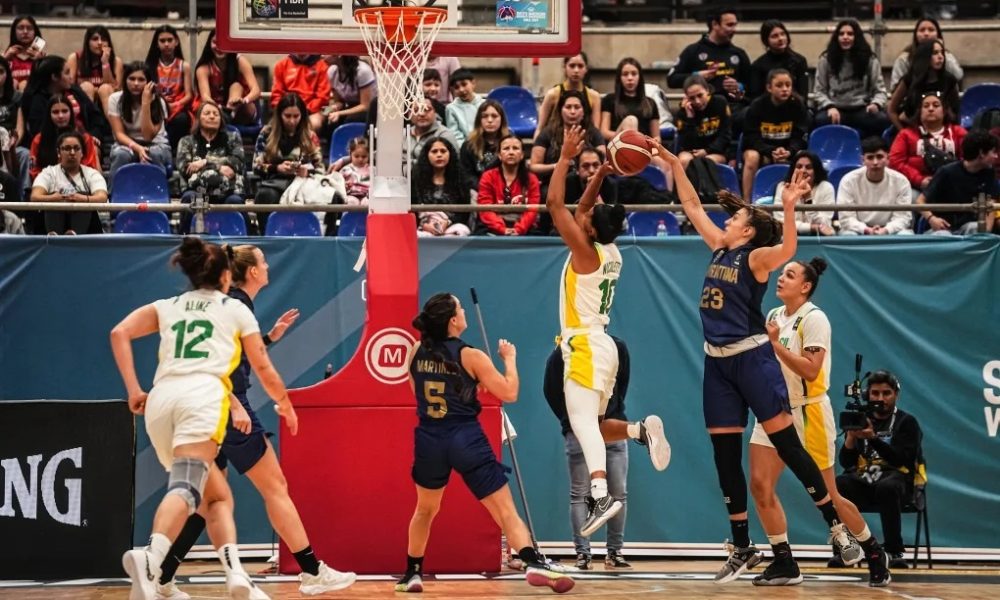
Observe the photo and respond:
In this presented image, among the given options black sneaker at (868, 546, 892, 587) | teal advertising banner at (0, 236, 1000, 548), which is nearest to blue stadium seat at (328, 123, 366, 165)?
teal advertising banner at (0, 236, 1000, 548)

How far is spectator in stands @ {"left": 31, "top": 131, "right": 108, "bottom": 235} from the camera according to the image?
1229 cm

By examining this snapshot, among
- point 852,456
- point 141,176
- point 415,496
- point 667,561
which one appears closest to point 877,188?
point 852,456

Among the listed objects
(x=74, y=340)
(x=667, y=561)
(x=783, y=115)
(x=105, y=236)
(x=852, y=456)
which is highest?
(x=783, y=115)

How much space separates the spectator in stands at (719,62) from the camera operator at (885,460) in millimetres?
4867

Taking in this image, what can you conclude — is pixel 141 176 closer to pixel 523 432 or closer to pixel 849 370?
pixel 523 432

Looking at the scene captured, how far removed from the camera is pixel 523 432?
11.6 meters

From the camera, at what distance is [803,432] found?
10297 mm

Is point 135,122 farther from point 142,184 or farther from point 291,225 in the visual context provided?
point 291,225

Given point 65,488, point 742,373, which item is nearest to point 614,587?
point 742,373

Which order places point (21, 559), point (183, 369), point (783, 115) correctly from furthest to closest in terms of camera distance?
point (783, 115) < point (21, 559) < point (183, 369)

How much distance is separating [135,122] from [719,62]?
19.8 feet

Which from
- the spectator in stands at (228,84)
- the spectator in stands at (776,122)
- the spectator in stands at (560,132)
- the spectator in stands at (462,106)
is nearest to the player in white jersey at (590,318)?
the spectator in stands at (560,132)

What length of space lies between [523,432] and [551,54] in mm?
3050

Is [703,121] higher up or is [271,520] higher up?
[703,121]
